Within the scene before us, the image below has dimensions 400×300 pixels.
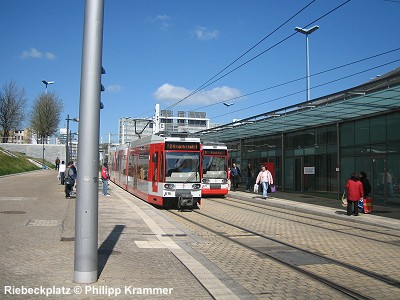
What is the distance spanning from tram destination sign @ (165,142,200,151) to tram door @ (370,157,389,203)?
9.04m

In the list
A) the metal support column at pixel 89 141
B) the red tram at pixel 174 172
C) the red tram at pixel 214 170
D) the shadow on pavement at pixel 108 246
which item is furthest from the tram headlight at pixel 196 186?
the metal support column at pixel 89 141

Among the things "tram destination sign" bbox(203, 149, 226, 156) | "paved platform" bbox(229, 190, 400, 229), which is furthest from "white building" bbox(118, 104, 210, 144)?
"paved platform" bbox(229, 190, 400, 229)

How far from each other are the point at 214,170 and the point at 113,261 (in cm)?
1841

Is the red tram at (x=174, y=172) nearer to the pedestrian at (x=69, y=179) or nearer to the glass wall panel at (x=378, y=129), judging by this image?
the pedestrian at (x=69, y=179)

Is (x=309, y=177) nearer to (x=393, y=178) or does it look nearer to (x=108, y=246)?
(x=393, y=178)

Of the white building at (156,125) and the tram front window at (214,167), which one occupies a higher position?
the white building at (156,125)

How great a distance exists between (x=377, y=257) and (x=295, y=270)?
2.45 meters

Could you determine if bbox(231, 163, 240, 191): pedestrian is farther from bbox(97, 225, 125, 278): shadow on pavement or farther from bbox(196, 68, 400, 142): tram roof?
bbox(97, 225, 125, 278): shadow on pavement

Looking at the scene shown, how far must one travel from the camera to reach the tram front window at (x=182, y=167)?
728 inches

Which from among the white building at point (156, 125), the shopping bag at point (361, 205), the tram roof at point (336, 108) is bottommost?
the shopping bag at point (361, 205)

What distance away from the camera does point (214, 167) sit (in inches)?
1025

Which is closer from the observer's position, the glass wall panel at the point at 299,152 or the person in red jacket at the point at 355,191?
the person in red jacket at the point at 355,191

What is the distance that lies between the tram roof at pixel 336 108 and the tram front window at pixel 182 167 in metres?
5.37

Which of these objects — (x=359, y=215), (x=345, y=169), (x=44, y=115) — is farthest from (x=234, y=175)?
(x=44, y=115)
